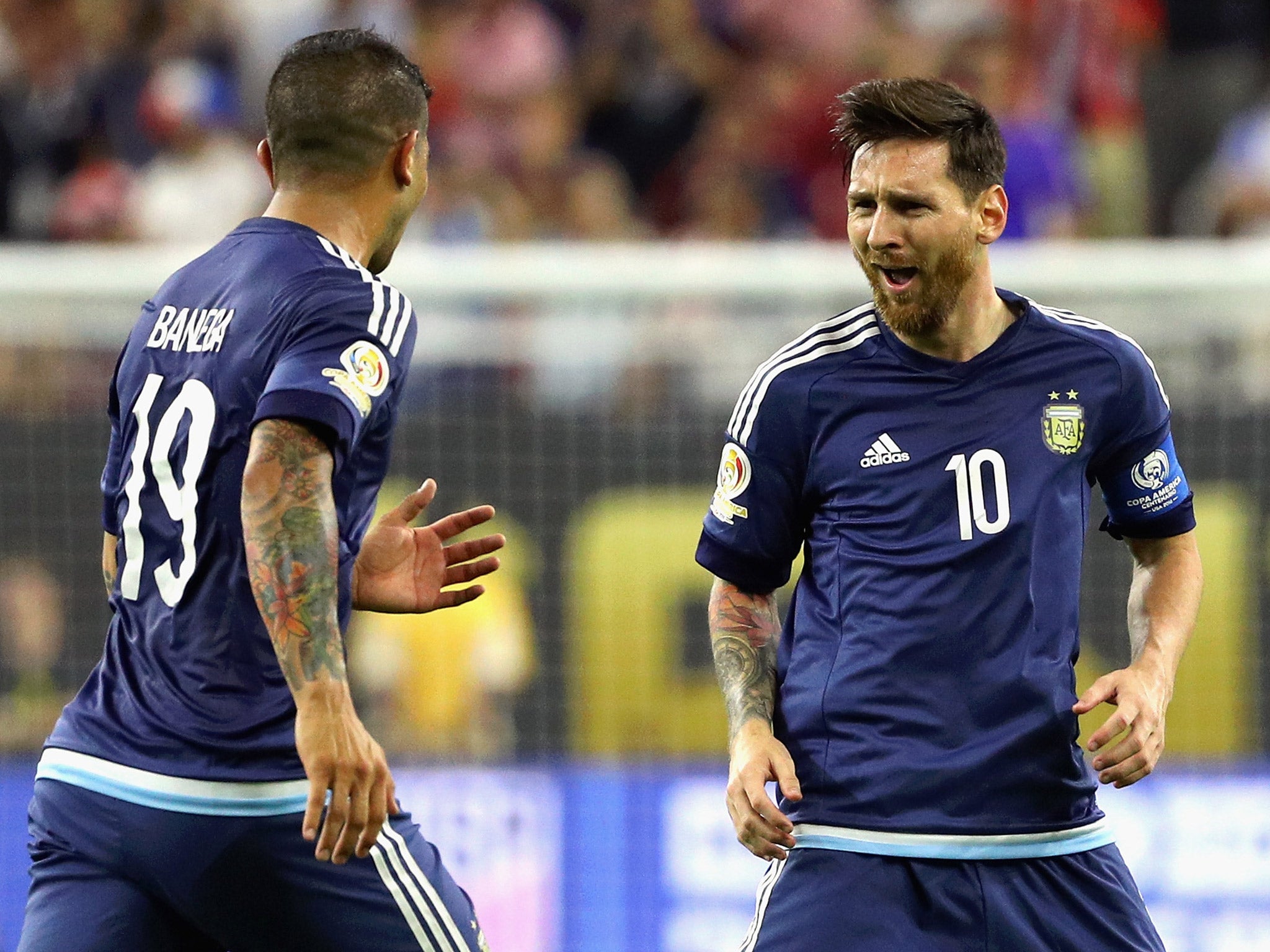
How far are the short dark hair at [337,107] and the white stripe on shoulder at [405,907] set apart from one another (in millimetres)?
Answer: 1254

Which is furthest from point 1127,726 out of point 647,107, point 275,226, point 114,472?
point 647,107

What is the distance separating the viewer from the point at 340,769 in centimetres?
294

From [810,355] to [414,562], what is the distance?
0.88m

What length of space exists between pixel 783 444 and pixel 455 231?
5719 mm

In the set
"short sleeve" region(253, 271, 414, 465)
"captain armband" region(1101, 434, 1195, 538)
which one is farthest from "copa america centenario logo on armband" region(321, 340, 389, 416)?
"captain armband" region(1101, 434, 1195, 538)

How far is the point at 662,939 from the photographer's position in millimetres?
7051

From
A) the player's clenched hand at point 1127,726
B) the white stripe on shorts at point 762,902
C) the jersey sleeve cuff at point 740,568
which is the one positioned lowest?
the white stripe on shorts at point 762,902

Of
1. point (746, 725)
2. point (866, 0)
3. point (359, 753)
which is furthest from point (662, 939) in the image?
point (866, 0)

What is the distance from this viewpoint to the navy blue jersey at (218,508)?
3.21m

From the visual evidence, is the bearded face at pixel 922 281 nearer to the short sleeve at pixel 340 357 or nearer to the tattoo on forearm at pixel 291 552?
the short sleeve at pixel 340 357

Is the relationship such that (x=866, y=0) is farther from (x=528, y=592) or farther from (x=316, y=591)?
(x=316, y=591)

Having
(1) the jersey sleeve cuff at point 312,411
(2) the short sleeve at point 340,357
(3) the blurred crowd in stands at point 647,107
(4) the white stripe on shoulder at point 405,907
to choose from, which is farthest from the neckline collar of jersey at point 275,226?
(3) the blurred crowd in stands at point 647,107

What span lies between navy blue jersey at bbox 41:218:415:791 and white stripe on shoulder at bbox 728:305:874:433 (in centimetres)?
68

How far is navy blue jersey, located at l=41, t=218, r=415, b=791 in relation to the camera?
3.21 metres
